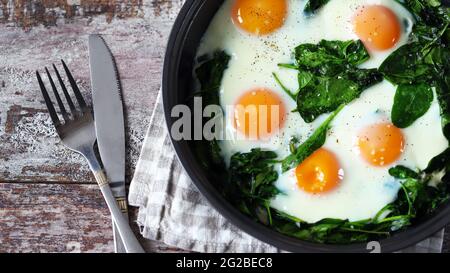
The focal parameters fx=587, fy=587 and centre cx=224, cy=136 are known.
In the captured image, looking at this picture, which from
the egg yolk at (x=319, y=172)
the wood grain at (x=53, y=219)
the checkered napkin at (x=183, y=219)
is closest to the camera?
the egg yolk at (x=319, y=172)

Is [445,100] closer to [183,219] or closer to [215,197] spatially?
[215,197]

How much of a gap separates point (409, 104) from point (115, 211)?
116 centimetres

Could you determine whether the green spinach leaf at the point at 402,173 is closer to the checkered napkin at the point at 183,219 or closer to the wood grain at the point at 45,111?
the checkered napkin at the point at 183,219

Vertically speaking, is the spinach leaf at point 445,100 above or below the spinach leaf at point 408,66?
below

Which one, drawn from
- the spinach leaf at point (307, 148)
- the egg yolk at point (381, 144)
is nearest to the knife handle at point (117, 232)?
the spinach leaf at point (307, 148)

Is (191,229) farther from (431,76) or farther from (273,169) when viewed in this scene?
(431,76)

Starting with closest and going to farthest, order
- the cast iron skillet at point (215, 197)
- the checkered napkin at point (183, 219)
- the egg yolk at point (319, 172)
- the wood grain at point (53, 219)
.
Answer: the cast iron skillet at point (215, 197) < the egg yolk at point (319, 172) < the checkered napkin at point (183, 219) < the wood grain at point (53, 219)

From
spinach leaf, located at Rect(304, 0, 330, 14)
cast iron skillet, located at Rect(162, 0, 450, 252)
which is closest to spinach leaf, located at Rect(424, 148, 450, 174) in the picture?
cast iron skillet, located at Rect(162, 0, 450, 252)

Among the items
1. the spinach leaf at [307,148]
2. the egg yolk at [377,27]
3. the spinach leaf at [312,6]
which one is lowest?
the spinach leaf at [307,148]

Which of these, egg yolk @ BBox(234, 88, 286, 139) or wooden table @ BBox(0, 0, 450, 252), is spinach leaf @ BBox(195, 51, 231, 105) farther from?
wooden table @ BBox(0, 0, 450, 252)

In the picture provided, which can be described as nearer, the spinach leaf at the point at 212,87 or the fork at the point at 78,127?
the spinach leaf at the point at 212,87

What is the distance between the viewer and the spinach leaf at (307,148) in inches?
83.1

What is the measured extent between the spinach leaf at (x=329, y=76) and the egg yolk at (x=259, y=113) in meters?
0.07
